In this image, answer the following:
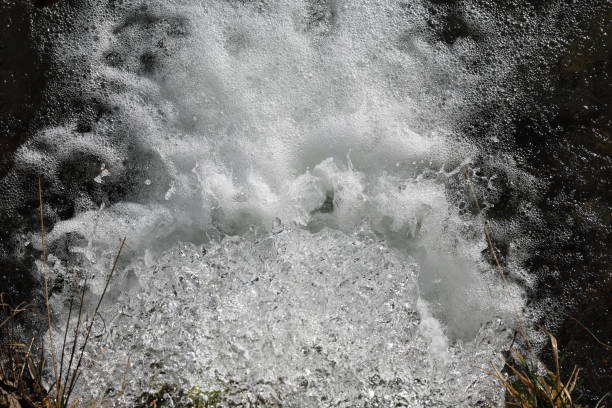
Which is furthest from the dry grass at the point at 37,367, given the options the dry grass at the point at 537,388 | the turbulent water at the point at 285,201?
the dry grass at the point at 537,388

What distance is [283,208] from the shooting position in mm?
2768

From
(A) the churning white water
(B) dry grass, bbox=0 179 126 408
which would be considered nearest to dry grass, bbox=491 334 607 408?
(A) the churning white water

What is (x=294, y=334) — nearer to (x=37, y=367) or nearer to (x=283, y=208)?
(x=283, y=208)

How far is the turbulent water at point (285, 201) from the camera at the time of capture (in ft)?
8.50

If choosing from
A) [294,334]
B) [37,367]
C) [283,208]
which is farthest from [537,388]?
[37,367]

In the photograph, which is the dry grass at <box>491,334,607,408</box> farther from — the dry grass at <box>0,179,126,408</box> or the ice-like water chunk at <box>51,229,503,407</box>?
the dry grass at <box>0,179,126,408</box>

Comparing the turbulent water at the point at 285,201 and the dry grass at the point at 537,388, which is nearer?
the dry grass at the point at 537,388

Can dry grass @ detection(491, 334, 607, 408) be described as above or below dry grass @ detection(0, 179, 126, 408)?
above

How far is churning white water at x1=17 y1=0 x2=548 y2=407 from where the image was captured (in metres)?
2.59

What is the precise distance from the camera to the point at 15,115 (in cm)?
289

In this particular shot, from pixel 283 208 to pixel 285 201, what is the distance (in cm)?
4

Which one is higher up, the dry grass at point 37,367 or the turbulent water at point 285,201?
the turbulent water at point 285,201

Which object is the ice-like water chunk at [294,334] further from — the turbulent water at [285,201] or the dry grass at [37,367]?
the dry grass at [37,367]

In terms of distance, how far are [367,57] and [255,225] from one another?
1.06 meters
